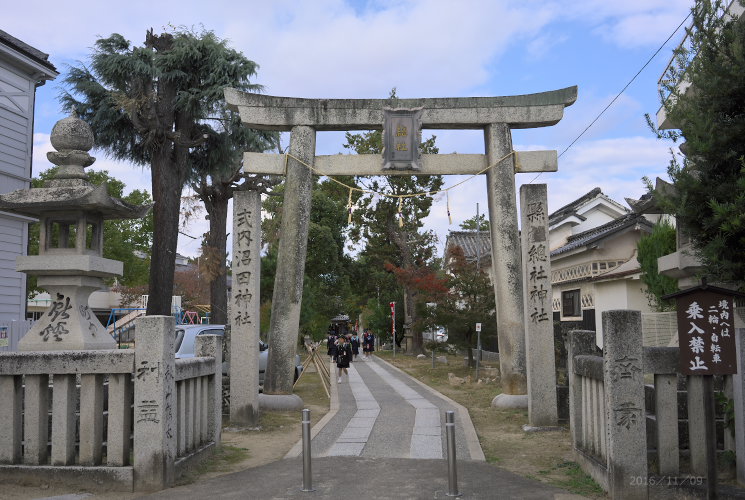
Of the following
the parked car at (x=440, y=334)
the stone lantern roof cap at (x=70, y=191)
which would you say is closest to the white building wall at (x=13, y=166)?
the stone lantern roof cap at (x=70, y=191)

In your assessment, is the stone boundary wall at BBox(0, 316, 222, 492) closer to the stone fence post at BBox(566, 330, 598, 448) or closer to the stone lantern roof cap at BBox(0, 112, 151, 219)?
the stone lantern roof cap at BBox(0, 112, 151, 219)

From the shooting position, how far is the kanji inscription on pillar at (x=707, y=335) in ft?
18.6

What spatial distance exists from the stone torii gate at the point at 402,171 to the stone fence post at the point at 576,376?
399cm

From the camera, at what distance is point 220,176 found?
846 inches

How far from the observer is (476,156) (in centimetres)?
1249

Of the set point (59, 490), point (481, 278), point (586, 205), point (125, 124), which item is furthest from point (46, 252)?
point (586, 205)

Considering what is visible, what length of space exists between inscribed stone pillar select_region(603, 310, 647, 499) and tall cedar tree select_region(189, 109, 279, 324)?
635 inches

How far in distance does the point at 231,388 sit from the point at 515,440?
501 centimetres

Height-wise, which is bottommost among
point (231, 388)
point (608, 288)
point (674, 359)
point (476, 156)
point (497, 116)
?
point (231, 388)

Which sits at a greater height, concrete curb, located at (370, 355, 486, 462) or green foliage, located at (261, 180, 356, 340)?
green foliage, located at (261, 180, 356, 340)

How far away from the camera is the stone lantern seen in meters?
7.68

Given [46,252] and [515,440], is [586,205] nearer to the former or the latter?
[515,440]

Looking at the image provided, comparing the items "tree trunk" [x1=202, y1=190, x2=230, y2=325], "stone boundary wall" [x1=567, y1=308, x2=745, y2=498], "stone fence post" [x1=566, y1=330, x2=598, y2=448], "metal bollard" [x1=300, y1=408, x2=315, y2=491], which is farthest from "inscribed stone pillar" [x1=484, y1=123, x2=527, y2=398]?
"tree trunk" [x1=202, y1=190, x2=230, y2=325]
